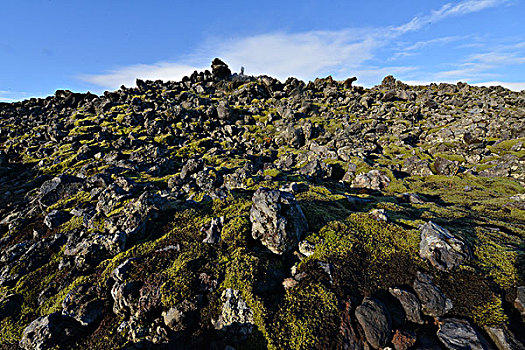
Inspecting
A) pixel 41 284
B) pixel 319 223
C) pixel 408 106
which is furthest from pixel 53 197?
pixel 408 106

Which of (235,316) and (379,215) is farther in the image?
(379,215)

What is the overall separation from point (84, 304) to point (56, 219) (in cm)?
1276

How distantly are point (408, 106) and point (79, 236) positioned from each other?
4177 inches

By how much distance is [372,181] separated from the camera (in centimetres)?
3525

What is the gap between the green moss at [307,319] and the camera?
9711mm

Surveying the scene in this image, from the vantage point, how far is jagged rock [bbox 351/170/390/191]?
3475 centimetres

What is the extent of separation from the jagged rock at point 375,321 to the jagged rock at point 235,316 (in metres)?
5.63

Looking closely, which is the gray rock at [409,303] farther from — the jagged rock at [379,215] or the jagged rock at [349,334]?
the jagged rock at [379,215]

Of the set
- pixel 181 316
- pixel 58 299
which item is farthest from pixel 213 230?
pixel 58 299

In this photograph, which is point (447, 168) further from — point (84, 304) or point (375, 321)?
point (84, 304)

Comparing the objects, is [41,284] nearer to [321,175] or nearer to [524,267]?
[524,267]

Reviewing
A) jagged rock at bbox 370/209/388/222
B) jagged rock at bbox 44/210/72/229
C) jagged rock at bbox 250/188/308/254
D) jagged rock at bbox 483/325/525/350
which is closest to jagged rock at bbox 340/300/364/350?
jagged rock at bbox 250/188/308/254

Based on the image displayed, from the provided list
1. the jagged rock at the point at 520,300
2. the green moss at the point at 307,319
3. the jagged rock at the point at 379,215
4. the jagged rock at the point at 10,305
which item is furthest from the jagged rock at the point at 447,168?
the jagged rock at the point at 10,305

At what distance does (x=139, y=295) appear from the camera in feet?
38.4
